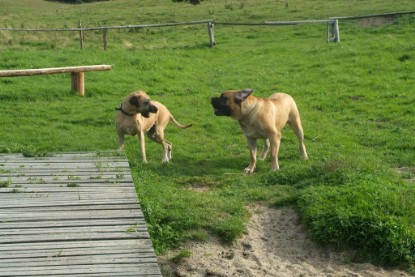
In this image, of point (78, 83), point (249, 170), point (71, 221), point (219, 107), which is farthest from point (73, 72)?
point (71, 221)

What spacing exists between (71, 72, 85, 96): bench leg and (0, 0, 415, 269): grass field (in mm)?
235

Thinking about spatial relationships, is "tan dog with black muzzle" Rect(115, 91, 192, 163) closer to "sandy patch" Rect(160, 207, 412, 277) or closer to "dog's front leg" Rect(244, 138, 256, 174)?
"dog's front leg" Rect(244, 138, 256, 174)

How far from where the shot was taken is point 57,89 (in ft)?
60.9

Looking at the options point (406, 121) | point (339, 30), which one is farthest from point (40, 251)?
point (339, 30)

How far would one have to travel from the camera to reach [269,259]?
304 inches

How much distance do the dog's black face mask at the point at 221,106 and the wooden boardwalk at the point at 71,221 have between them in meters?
2.39

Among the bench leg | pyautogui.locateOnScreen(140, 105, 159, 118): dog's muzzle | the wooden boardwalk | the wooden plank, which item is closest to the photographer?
the wooden boardwalk

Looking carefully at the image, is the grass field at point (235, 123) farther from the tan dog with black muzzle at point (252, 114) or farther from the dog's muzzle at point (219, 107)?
the dog's muzzle at point (219, 107)

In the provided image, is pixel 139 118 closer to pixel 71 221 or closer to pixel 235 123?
pixel 235 123

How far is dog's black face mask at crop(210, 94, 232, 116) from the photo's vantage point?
11875 millimetres

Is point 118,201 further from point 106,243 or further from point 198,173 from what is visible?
point 198,173

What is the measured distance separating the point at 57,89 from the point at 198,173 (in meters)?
8.06

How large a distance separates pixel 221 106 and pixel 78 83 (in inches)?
285

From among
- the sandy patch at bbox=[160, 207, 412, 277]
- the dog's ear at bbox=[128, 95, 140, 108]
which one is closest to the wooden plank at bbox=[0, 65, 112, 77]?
the dog's ear at bbox=[128, 95, 140, 108]
